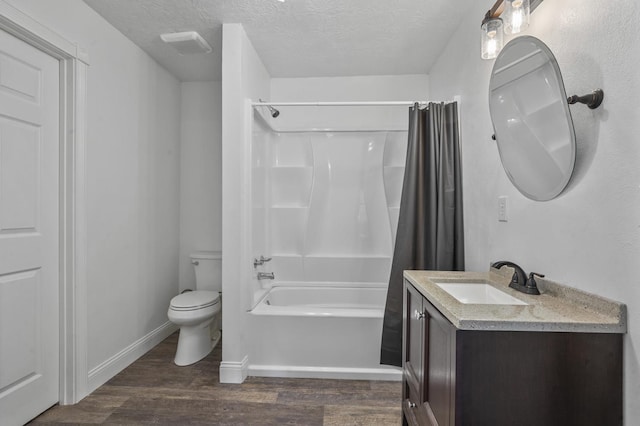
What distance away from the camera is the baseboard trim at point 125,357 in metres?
2.12

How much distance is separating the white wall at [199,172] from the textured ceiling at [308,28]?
0.36 meters

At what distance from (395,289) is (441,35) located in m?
1.86

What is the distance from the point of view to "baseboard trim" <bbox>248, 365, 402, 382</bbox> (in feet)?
7.29

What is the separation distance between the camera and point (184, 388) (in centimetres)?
213

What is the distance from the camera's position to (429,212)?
84.3 inches

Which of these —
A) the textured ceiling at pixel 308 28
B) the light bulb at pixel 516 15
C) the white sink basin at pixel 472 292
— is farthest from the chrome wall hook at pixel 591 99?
the textured ceiling at pixel 308 28

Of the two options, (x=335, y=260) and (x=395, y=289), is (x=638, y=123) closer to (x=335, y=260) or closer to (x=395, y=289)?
(x=395, y=289)

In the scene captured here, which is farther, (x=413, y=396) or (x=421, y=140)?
(x=421, y=140)

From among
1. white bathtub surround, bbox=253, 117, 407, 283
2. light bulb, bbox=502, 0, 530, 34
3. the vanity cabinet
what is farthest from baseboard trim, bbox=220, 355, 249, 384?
light bulb, bbox=502, 0, 530, 34

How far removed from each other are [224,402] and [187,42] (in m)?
2.43

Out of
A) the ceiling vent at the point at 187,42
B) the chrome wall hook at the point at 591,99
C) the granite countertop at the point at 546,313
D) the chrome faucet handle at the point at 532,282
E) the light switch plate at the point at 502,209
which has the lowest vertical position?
the granite countertop at the point at 546,313

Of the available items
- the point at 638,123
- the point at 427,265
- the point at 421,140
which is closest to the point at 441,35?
the point at 421,140

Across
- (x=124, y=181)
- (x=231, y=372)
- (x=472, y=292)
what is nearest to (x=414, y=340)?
(x=472, y=292)

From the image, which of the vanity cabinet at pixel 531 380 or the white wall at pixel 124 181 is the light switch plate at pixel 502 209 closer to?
the vanity cabinet at pixel 531 380
